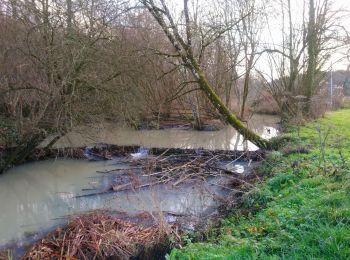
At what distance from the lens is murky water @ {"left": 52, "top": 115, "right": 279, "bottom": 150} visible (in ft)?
47.8

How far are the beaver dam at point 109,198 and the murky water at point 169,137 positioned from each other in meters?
0.78

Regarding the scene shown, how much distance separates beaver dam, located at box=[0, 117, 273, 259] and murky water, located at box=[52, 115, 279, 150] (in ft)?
2.54

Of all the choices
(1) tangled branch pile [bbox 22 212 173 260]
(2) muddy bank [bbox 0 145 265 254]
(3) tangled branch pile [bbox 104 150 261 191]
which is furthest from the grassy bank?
(3) tangled branch pile [bbox 104 150 261 191]

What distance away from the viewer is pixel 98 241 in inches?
243

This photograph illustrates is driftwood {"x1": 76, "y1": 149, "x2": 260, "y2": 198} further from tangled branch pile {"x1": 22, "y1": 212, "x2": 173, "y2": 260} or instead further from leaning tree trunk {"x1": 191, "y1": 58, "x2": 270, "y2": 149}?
tangled branch pile {"x1": 22, "y1": 212, "x2": 173, "y2": 260}

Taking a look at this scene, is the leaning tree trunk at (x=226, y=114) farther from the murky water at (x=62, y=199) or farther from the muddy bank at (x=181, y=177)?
the murky water at (x=62, y=199)

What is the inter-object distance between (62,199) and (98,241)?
144 inches

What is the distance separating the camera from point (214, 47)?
70.5ft

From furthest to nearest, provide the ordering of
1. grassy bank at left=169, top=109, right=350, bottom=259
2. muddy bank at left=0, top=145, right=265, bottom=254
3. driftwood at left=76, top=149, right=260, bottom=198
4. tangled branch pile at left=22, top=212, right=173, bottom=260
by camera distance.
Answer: driftwood at left=76, top=149, right=260, bottom=198
muddy bank at left=0, top=145, right=265, bottom=254
tangled branch pile at left=22, top=212, right=173, bottom=260
grassy bank at left=169, top=109, right=350, bottom=259

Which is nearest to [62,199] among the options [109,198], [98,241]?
[109,198]

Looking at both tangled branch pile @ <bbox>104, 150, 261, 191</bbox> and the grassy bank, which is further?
tangled branch pile @ <bbox>104, 150, 261, 191</bbox>

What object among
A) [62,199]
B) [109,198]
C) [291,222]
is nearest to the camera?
[291,222]

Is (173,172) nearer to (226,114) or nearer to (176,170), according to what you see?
(176,170)

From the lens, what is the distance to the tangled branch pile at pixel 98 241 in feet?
19.6
